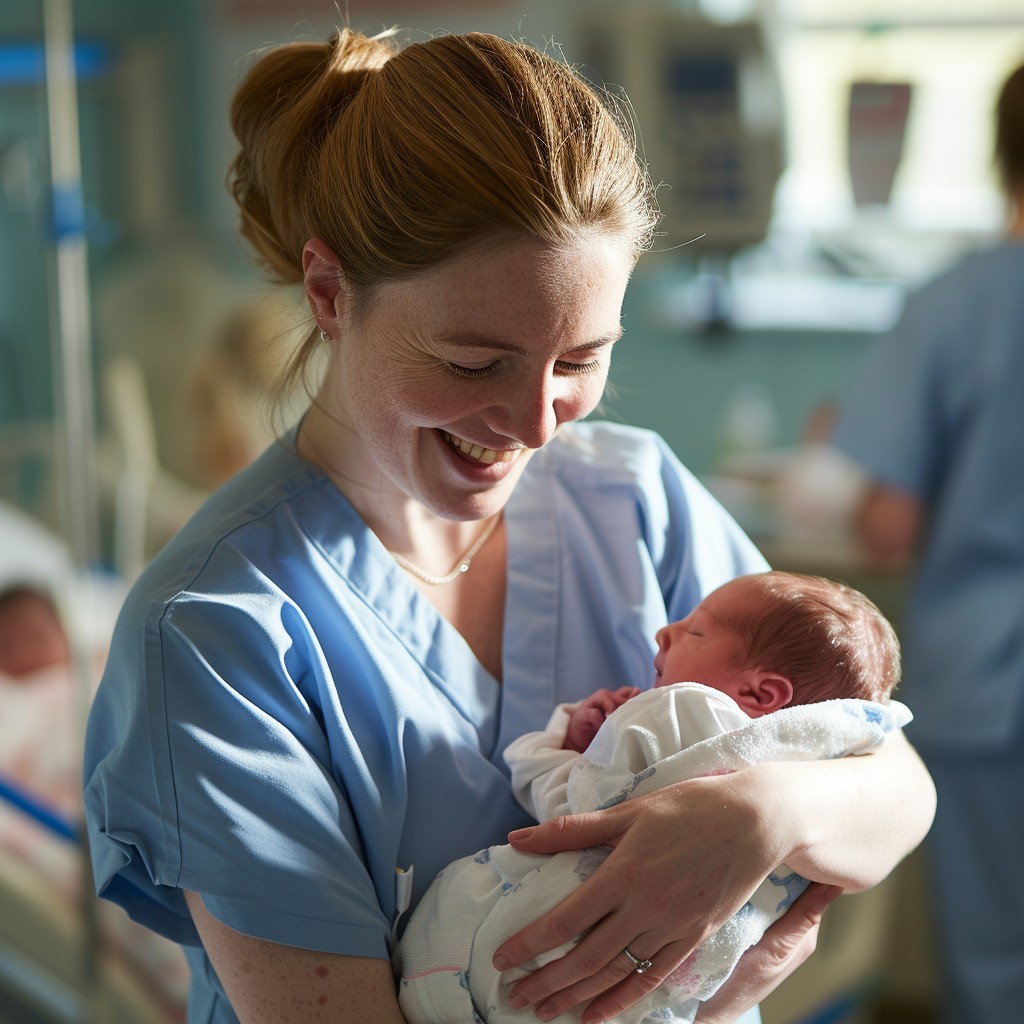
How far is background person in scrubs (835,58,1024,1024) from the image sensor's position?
218 cm

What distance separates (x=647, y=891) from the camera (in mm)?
919

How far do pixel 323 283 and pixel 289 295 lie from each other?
0.79 ft

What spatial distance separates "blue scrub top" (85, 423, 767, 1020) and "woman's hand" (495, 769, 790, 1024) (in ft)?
0.46

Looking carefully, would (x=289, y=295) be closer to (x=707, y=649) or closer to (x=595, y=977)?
(x=707, y=649)

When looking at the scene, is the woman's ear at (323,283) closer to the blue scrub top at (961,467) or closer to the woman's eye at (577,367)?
the woman's eye at (577,367)

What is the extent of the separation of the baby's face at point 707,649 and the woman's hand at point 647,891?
0.16m

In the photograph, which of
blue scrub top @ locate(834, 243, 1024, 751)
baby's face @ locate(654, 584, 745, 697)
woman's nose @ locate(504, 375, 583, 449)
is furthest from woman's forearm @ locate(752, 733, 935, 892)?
blue scrub top @ locate(834, 243, 1024, 751)

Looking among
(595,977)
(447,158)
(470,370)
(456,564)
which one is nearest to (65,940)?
(456,564)

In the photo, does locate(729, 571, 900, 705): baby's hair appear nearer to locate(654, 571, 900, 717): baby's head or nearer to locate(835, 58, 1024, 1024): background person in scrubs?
locate(654, 571, 900, 717): baby's head

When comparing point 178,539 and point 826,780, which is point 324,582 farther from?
point 826,780

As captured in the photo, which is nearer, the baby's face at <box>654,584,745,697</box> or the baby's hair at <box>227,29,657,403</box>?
the baby's hair at <box>227,29,657,403</box>

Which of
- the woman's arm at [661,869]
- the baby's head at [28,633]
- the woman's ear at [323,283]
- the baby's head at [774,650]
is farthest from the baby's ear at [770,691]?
the baby's head at [28,633]

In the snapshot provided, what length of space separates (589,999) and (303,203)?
0.68 metres

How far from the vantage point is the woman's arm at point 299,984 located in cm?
95
